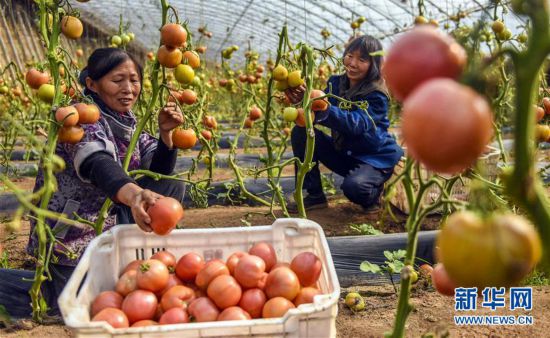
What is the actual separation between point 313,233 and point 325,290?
0.74ft

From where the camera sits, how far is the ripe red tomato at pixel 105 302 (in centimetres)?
137

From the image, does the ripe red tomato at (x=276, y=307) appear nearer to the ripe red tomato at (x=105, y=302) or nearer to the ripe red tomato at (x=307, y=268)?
the ripe red tomato at (x=307, y=268)

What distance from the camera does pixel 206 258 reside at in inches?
67.3

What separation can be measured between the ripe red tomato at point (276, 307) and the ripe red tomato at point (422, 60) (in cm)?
92

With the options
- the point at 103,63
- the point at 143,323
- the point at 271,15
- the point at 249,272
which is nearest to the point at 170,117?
the point at 103,63

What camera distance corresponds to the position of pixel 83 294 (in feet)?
4.42

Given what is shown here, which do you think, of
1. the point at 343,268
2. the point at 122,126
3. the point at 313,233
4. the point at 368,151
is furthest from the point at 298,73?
the point at 368,151

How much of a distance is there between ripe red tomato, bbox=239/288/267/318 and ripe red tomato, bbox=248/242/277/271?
14cm

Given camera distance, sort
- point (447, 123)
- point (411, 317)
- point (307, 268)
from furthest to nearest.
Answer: point (411, 317) → point (307, 268) → point (447, 123)

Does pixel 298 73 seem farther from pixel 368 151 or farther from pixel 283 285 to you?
pixel 368 151

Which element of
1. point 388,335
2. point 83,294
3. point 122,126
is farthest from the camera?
point 122,126

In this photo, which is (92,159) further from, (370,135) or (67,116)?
(370,135)

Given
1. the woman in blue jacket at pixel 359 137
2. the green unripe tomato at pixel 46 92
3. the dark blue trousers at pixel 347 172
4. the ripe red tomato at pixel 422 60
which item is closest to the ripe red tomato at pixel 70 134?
the green unripe tomato at pixel 46 92

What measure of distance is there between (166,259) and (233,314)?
1.22 feet
